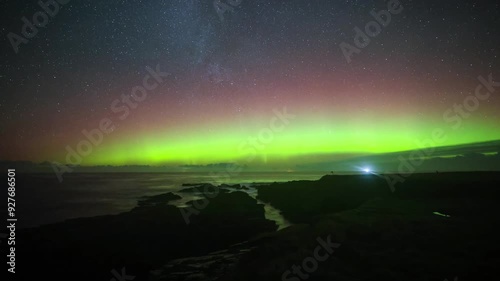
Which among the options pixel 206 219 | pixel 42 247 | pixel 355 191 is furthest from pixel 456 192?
pixel 42 247

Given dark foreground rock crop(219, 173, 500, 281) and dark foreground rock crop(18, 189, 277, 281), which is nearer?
dark foreground rock crop(219, 173, 500, 281)

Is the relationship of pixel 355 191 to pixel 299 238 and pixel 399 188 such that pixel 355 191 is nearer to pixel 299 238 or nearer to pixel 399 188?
pixel 399 188

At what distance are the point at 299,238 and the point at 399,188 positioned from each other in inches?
1065

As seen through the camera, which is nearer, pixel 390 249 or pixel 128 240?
pixel 390 249

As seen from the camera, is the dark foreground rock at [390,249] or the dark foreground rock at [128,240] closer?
the dark foreground rock at [390,249]

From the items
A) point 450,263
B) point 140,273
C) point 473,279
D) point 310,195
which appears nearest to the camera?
point 473,279

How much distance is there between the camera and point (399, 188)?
122 feet

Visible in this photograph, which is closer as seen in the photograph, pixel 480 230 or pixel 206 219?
pixel 480 230

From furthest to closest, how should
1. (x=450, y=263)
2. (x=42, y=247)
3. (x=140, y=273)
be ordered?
1. (x=42, y=247)
2. (x=140, y=273)
3. (x=450, y=263)

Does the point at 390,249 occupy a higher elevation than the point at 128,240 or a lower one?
higher

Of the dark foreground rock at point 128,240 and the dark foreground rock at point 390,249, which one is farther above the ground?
the dark foreground rock at point 390,249

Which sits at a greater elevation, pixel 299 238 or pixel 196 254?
pixel 299 238

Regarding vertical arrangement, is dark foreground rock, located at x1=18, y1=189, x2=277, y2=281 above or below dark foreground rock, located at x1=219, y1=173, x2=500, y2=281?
below

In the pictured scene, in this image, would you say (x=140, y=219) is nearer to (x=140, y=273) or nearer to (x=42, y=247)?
(x=42, y=247)
